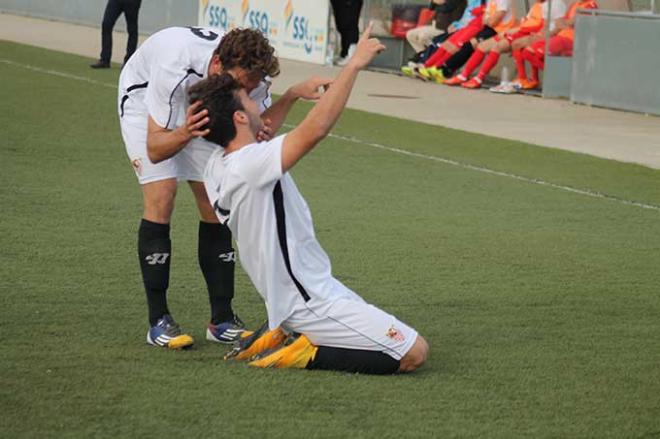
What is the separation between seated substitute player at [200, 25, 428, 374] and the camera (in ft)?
20.1

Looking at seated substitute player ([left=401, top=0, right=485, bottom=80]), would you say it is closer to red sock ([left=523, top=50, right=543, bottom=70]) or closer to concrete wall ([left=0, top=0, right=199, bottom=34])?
red sock ([left=523, top=50, right=543, bottom=70])

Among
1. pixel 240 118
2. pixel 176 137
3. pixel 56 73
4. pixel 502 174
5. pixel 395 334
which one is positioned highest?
pixel 240 118

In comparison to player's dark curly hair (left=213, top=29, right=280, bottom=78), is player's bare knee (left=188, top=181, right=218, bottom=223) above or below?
below

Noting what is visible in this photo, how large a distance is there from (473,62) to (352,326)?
14.8 meters

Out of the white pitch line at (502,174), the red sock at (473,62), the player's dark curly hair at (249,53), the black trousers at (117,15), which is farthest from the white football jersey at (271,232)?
the black trousers at (117,15)

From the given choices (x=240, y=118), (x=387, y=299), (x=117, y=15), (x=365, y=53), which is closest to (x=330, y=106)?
(x=365, y=53)

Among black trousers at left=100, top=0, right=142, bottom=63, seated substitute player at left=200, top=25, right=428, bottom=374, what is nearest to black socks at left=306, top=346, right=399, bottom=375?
seated substitute player at left=200, top=25, right=428, bottom=374

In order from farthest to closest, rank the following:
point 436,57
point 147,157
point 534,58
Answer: point 436,57 < point 534,58 < point 147,157

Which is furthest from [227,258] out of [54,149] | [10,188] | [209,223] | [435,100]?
[435,100]

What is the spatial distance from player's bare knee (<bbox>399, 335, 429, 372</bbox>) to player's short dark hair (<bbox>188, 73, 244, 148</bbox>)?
1.17 meters

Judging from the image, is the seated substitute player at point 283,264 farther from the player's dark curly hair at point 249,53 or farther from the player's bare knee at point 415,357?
the player's dark curly hair at point 249,53

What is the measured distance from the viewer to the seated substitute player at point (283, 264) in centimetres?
614

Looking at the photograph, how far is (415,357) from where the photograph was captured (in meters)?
6.33

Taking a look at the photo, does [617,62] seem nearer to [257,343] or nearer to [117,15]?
[117,15]
